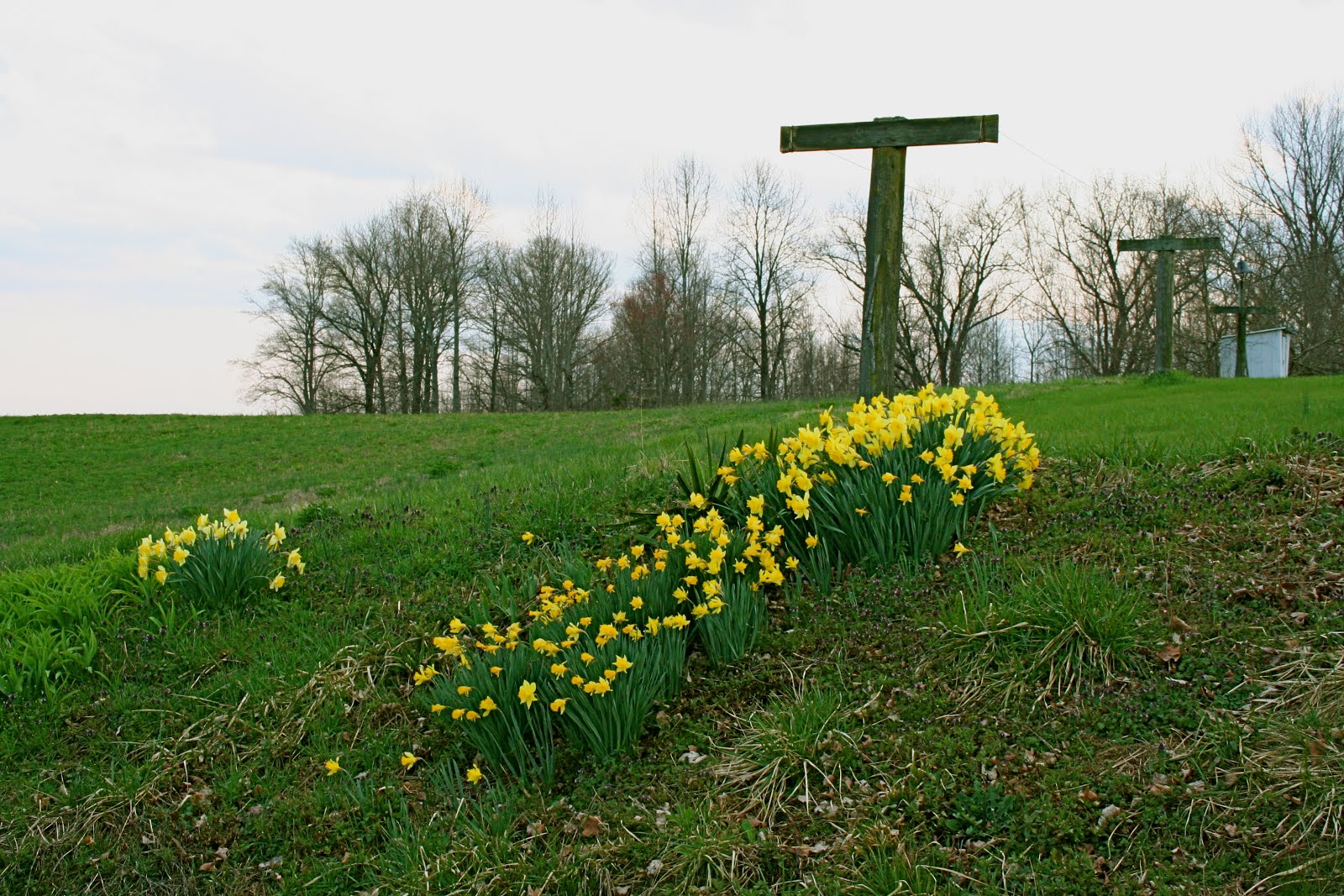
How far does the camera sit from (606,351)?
44.3m

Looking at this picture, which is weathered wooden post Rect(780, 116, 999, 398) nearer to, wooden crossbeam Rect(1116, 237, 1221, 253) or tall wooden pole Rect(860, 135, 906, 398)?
tall wooden pole Rect(860, 135, 906, 398)

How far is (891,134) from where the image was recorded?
7.46m

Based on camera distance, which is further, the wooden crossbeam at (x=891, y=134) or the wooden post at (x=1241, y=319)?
the wooden post at (x=1241, y=319)

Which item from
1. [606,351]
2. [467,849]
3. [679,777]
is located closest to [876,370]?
[679,777]

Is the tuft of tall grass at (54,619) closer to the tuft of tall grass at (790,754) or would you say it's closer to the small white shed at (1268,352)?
the tuft of tall grass at (790,754)

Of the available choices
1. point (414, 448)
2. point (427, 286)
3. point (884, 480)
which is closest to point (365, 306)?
point (427, 286)

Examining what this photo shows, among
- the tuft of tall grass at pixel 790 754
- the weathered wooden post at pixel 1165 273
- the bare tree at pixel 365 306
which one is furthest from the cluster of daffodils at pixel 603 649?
the bare tree at pixel 365 306

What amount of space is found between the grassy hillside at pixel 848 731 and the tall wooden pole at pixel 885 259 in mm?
1860

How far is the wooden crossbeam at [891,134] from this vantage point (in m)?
7.25

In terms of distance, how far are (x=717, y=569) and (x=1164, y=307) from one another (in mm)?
15989

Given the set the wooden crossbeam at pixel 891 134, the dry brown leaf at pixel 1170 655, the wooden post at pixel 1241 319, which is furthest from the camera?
the wooden post at pixel 1241 319

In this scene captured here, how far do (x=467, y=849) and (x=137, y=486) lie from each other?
1388 centimetres

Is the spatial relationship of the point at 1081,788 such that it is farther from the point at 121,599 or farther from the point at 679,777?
the point at 121,599

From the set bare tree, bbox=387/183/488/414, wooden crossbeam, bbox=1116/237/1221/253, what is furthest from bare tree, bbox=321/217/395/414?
wooden crossbeam, bbox=1116/237/1221/253
